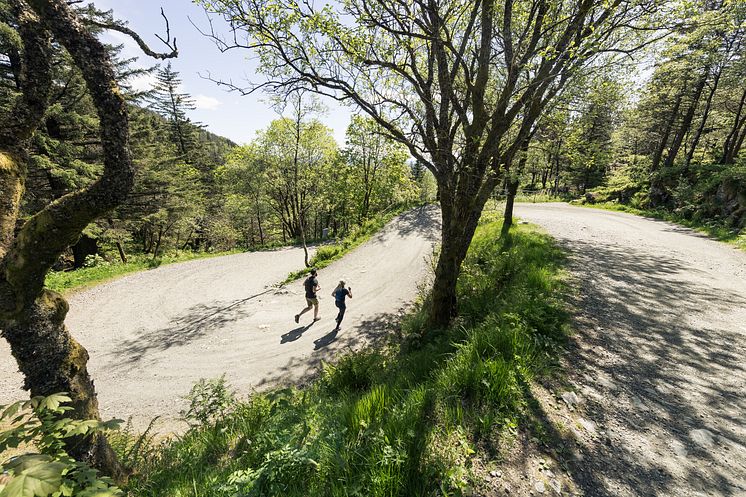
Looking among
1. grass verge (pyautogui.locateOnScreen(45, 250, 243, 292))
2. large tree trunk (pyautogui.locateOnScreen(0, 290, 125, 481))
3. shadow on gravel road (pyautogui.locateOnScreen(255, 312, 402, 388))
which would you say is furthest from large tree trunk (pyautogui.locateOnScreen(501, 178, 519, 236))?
grass verge (pyautogui.locateOnScreen(45, 250, 243, 292))

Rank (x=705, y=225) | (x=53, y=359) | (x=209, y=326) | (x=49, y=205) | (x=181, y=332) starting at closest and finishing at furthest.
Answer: (x=49, y=205), (x=53, y=359), (x=181, y=332), (x=209, y=326), (x=705, y=225)

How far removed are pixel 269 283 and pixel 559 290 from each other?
1253cm

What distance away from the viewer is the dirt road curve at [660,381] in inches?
113

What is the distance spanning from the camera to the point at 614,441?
3215 mm

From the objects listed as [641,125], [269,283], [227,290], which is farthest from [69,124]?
[641,125]

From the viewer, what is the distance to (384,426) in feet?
10.5

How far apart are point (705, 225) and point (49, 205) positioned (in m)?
21.3

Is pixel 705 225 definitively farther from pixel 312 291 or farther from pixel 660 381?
pixel 312 291

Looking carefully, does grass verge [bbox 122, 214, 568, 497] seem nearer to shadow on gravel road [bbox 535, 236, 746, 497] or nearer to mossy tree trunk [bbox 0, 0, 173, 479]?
shadow on gravel road [bbox 535, 236, 746, 497]

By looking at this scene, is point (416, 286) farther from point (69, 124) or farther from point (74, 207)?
point (69, 124)

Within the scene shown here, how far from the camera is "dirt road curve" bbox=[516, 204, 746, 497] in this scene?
2.86 m

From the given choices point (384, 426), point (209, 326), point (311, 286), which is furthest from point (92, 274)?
point (384, 426)

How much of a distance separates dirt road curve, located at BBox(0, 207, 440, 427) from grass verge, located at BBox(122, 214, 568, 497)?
2.06 meters

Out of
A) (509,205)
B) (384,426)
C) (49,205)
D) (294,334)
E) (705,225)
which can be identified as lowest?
(294,334)
